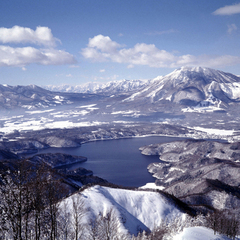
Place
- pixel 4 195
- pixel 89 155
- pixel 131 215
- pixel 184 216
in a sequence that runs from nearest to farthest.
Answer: pixel 4 195
pixel 131 215
pixel 184 216
pixel 89 155

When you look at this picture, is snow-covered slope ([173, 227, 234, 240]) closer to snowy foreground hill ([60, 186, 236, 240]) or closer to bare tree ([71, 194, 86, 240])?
snowy foreground hill ([60, 186, 236, 240])

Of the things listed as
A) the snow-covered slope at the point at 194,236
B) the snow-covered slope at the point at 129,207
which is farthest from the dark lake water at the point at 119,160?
the snow-covered slope at the point at 194,236

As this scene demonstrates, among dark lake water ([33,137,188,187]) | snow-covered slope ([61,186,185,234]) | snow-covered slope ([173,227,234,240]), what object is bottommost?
dark lake water ([33,137,188,187])

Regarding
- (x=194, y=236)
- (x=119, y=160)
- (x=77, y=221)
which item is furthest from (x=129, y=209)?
(x=119, y=160)

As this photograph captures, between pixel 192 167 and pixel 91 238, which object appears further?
pixel 192 167

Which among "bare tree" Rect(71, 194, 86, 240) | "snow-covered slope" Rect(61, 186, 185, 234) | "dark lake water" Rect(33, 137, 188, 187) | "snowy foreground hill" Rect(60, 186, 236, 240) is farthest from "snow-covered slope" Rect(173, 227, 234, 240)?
"dark lake water" Rect(33, 137, 188, 187)

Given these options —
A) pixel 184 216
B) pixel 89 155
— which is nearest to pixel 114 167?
pixel 89 155

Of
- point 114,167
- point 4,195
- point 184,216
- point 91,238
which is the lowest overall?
point 114,167

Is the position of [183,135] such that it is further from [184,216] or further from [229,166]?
[184,216]
